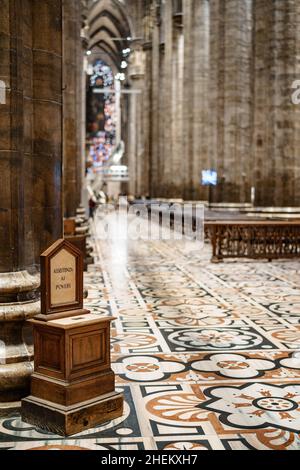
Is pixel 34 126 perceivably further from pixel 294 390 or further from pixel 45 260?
pixel 294 390

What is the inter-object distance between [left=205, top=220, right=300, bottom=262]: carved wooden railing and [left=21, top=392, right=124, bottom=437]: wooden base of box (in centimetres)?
1005

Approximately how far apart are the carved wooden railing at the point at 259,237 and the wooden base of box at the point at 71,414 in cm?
1005

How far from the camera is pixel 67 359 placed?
3.99 m

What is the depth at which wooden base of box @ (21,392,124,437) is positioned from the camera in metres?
3.88

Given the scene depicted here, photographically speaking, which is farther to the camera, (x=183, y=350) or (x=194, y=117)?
(x=194, y=117)

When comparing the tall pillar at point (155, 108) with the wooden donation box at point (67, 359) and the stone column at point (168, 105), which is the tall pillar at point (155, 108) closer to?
the stone column at point (168, 105)

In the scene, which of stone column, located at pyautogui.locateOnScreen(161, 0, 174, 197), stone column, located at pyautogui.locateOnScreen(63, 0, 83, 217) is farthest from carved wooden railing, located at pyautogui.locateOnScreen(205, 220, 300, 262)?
stone column, located at pyautogui.locateOnScreen(161, 0, 174, 197)

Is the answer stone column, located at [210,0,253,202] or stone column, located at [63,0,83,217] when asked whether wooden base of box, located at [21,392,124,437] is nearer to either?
stone column, located at [63,0,83,217]

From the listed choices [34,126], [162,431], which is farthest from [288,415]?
[34,126]

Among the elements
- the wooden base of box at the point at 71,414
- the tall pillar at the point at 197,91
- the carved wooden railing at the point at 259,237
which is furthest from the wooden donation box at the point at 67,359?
the tall pillar at the point at 197,91

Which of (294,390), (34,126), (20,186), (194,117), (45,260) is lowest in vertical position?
(294,390)

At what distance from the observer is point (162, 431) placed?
155 inches

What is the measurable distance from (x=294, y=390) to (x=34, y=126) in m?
2.89
